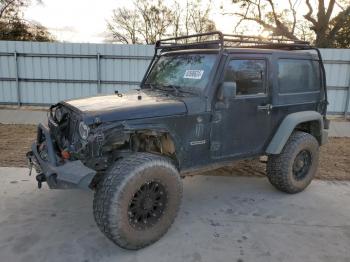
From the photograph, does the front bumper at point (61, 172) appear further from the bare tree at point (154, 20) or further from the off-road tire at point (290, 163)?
the bare tree at point (154, 20)

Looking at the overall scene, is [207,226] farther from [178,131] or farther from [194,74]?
[194,74]

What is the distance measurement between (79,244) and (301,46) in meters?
3.87

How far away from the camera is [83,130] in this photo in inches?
126

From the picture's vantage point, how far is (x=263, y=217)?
13.1ft

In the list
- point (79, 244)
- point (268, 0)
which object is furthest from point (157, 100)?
point (268, 0)

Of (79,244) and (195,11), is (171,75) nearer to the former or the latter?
(79,244)

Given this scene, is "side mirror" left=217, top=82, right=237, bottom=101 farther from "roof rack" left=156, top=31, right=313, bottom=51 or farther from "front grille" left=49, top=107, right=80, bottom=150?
"front grille" left=49, top=107, right=80, bottom=150

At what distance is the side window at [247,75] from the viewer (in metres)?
3.91

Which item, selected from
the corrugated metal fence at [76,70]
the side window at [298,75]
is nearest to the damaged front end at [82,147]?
the side window at [298,75]

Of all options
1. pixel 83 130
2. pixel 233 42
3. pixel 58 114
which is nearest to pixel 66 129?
pixel 58 114

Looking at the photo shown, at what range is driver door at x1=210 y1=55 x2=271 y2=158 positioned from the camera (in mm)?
3846

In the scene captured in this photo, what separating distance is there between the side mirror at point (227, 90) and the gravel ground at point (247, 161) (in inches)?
44.3

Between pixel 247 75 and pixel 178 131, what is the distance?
1.19 metres

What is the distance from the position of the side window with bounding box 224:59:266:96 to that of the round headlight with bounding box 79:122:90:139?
5.37 feet
